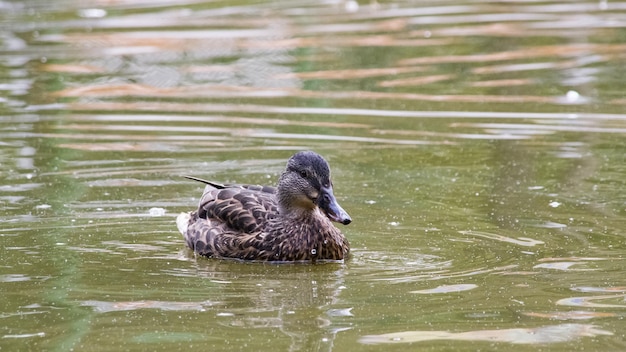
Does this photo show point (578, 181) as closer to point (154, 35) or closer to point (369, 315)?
point (369, 315)

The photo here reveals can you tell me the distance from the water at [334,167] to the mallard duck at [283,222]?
0.57 feet

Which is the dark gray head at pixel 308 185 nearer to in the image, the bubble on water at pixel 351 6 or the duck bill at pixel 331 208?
the duck bill at pixel 331 208

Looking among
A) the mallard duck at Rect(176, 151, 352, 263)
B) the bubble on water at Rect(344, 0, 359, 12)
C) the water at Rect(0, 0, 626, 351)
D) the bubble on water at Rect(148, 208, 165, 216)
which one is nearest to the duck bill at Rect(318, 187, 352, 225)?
the mallard duck at Rect(176, 151, 352, 263)

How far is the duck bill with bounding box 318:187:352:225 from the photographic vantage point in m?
9.09

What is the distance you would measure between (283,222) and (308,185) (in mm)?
325

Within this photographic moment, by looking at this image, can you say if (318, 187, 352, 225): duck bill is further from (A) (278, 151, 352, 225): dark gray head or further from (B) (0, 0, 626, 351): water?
(B) (0, 0, 626, 351): water

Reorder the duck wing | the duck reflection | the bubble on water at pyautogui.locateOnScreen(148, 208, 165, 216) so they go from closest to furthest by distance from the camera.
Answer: the duck reflection
the duck wing
the bubble on water at pyautogui.locateOnScreen(148, 208, 165, 216)

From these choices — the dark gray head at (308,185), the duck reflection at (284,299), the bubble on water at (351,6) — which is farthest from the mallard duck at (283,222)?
the bubble on water at (351,6)

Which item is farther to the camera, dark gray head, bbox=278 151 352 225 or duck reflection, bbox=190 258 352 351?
dark gray head, bbox=278 151 352 225

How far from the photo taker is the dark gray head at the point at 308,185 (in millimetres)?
9391

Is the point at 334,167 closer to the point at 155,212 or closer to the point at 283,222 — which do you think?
the point at 155,212

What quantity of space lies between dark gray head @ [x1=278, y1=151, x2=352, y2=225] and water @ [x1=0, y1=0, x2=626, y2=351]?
0.43 m

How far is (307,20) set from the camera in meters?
20.8

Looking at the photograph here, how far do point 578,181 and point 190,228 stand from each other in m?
3.43
